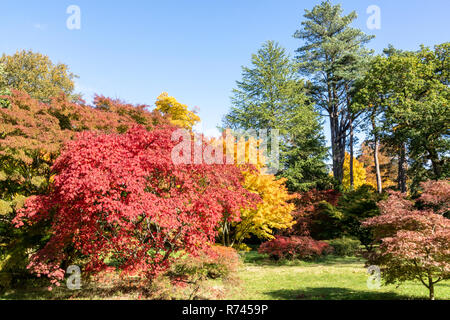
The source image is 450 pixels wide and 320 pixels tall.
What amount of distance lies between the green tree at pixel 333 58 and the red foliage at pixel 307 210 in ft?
25.9

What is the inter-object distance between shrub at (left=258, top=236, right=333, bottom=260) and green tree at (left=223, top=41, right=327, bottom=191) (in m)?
7.85

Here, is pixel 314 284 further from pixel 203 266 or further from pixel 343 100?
pixel 343 100

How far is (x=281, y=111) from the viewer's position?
76.8 ft

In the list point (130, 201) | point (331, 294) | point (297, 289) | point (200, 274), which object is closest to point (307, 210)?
point (297, 289)

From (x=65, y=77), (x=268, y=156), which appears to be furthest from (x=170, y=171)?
(x=65, y=77)

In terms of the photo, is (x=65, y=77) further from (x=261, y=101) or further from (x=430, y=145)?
(x=430, y=145)

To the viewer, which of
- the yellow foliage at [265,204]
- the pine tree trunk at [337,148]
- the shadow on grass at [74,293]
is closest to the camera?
the shadow on grass at [74,293]

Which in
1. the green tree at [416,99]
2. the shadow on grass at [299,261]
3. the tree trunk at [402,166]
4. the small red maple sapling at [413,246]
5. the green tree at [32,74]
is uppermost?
the green tree at [32,74]

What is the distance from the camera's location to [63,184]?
6.35 m

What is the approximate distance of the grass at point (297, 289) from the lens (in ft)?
25.0

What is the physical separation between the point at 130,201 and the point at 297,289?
6.17 m

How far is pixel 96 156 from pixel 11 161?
4.15 metres

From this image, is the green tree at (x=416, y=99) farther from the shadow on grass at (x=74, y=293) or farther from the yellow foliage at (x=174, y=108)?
the shadow on grass at (x=74, y=293)

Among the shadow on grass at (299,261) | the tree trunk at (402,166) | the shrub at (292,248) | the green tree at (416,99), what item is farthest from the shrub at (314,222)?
the tree trunk at (402,166)
